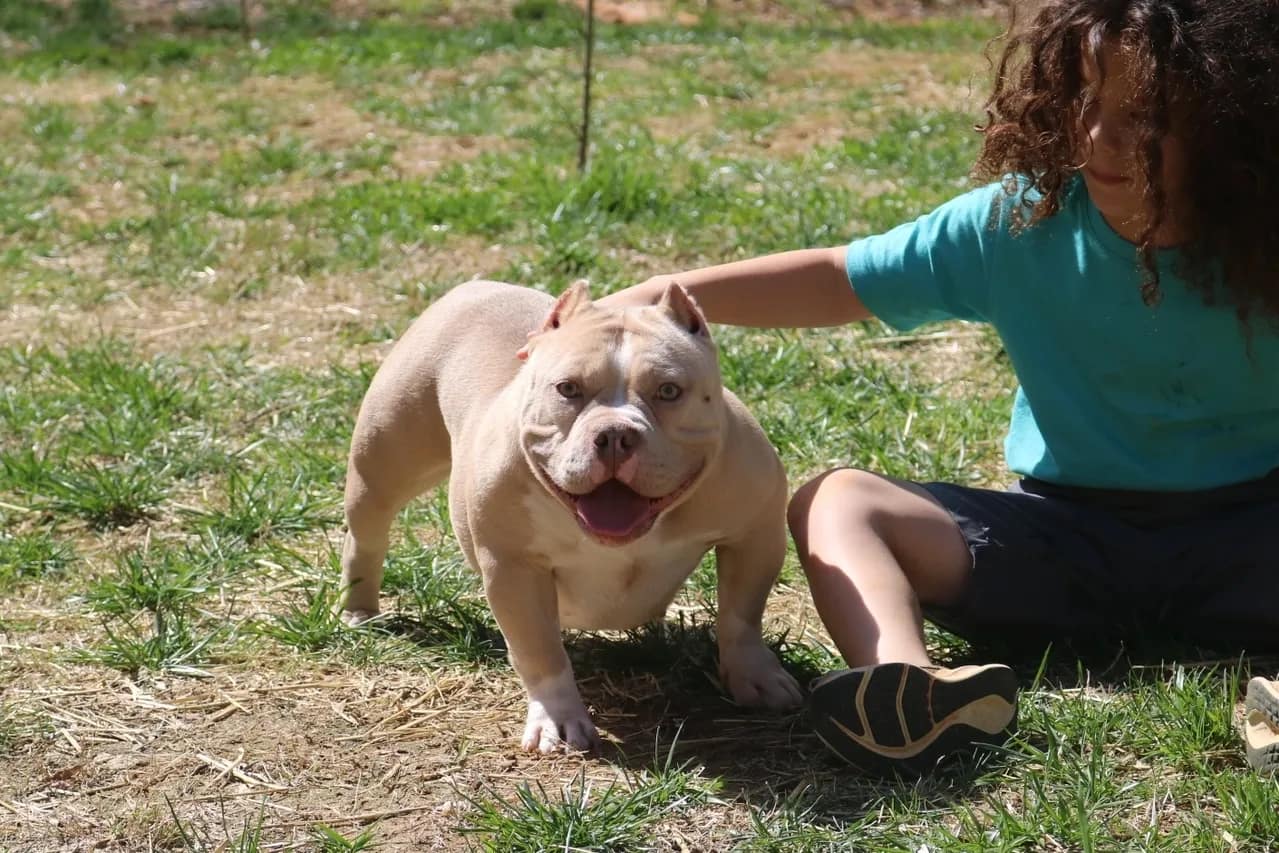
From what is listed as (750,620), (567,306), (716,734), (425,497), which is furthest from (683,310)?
(425,497)

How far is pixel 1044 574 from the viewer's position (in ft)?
10.5

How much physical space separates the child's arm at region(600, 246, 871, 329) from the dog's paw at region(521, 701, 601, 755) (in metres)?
0.86

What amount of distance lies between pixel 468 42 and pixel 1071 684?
855cm

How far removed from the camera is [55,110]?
903 centimetres

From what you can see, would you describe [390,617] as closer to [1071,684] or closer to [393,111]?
[1071,684]

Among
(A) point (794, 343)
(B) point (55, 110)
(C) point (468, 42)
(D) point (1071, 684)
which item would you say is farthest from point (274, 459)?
(C) point (468, 42)

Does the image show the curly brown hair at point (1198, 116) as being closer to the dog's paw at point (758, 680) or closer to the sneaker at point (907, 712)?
the sneaker at point (907, 712)

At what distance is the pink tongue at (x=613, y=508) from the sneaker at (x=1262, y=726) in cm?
107

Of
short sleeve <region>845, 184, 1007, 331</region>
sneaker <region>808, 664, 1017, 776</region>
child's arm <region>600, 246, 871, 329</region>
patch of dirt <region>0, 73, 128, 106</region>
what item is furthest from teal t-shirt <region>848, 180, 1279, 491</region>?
patch of dirt <region>0, 73, 128, 106</region>

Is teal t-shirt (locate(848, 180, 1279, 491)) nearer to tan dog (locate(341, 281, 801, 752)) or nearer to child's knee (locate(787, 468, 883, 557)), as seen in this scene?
child's knee (locate(787, 468, 883, 557))

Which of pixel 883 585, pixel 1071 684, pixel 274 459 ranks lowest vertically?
pixel 274 459

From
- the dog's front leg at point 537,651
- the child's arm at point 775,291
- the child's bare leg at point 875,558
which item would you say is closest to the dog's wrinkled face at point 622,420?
the dog's front leg at point 537,651

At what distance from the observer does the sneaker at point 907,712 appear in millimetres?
2672

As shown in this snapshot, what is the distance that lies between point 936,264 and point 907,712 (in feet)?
3.55
